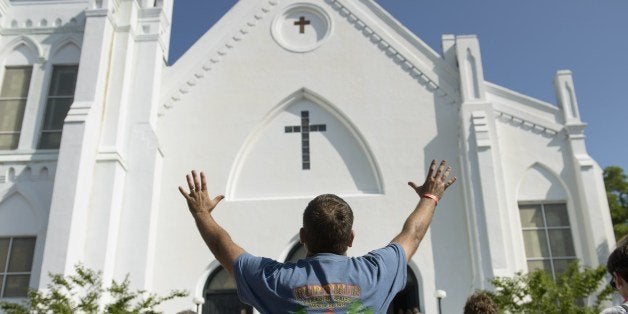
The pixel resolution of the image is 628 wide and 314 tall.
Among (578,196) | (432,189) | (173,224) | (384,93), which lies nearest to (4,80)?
(173,224)

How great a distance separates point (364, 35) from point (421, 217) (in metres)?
13.5

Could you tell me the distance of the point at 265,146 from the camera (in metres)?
14.7

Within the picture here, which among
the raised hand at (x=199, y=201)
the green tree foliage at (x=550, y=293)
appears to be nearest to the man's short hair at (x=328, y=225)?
the raised hand at (x=199, y=201)

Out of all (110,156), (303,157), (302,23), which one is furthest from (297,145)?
(110,156)

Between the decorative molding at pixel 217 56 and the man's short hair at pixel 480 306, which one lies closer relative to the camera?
the man's short hair at pixel 480 306

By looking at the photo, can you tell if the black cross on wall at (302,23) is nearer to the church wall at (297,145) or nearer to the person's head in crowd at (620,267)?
the church wall at (297,145)

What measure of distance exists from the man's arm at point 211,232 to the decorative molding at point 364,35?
12649 mm

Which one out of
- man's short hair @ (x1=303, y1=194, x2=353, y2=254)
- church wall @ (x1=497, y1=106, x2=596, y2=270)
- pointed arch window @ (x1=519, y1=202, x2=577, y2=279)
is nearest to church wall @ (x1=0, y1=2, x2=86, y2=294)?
church wall @ (x1=497, y1=106, x2=596, y2=270)

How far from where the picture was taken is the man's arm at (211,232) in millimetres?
2172

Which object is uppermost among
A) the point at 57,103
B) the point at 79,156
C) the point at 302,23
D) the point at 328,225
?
the point at 302,23

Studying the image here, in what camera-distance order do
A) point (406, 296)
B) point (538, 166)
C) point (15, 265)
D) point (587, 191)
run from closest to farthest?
1. point (15, 265)
2. point (587, 191)
3. point (406, 296)
4. point (538, 166)

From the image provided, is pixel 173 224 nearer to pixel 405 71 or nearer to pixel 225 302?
pixel 225 302

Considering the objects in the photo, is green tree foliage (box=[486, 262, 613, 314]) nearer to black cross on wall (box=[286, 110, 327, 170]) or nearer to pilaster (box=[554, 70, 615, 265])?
pilaster (box=[554, 70, 615, 265])

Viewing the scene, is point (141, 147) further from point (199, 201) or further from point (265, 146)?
point (199, 201)
